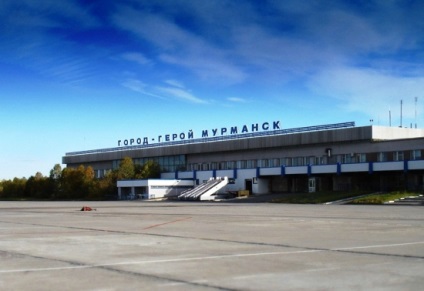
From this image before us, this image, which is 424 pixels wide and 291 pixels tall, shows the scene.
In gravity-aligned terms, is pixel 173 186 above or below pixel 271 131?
below

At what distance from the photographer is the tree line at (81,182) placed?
118 meters

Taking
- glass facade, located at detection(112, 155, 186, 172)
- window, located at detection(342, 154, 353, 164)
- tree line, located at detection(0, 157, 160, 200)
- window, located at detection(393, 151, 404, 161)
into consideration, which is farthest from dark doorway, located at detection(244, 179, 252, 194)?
window, located at detection(393, 151, 404, 161)

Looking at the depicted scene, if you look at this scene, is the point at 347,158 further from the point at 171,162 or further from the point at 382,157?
the point at 171,162

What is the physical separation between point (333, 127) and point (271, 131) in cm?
1342

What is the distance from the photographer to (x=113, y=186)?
387 feet

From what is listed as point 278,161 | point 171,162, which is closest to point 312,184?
point 278,161

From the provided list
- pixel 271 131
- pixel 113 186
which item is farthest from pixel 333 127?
pixel 113 186

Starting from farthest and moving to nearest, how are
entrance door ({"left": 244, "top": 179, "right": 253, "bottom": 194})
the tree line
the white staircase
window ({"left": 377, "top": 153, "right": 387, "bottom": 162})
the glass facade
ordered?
the glass facade
the tree line
entrance door ({"left": 244, "top": 179, "right": 253, "bottom": 194})
the white staircase
window ({"left": 377, "top": 153, "right": 387, "bottom": 162})

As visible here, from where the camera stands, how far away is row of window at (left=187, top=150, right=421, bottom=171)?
83062mm

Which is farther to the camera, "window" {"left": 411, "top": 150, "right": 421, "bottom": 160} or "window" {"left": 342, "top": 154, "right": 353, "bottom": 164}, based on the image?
"window" {"left": 342, "top": 154, "right": 353, "bottom": 164}

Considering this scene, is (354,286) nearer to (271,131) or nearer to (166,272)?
(166,272)

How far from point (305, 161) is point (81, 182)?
51518mm

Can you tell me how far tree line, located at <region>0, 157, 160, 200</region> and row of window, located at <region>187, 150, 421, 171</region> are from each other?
1096 centimetres

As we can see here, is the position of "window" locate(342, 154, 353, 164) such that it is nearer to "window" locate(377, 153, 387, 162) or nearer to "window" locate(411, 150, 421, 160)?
"window" locate(377, 153, 387, 162)
